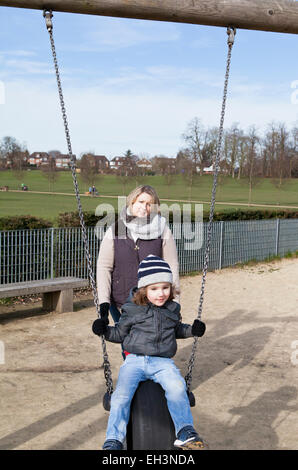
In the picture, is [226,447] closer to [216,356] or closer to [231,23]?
[216,356]

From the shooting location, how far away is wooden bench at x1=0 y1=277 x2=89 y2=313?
836 cm

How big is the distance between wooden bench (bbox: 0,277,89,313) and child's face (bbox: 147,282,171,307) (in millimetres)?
5096

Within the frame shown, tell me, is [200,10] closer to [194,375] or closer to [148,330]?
[148,330]

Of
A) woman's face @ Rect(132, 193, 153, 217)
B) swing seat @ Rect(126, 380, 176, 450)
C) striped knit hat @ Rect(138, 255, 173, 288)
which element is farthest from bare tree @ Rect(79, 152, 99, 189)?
swing seat @ Rect(126, 380, 176, 450)

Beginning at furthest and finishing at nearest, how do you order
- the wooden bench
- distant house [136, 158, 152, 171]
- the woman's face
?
distant house [136, 158, 152, 171] → the wooden bench → the woman's face

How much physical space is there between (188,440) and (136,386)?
45 centimetres

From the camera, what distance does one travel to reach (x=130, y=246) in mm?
4262

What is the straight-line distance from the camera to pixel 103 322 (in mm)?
3510

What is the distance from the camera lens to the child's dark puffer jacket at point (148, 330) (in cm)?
344

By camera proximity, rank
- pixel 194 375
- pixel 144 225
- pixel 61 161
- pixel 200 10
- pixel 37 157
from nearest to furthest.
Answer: pixel 144 225
pixel 200 10
pixel 194 375
pixel 61 161
pixel 37 157

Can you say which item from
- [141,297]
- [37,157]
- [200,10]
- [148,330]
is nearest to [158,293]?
[141,297]

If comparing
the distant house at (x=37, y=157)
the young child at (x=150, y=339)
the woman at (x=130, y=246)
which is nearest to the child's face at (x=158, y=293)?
the young child at (x=150, y=339)

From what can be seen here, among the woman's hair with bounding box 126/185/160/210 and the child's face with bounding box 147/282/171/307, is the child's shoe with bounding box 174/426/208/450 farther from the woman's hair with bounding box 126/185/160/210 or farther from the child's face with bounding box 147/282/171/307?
the woman's hair with bounding box 126/185/160/210
